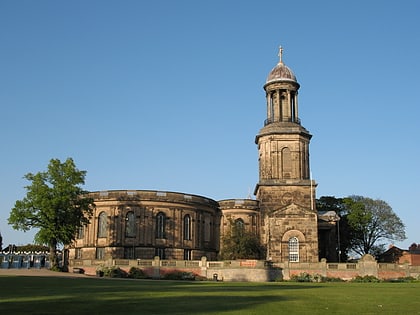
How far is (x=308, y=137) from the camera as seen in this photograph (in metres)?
64.8

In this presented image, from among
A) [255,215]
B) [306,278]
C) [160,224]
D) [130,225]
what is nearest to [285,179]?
[255,215]

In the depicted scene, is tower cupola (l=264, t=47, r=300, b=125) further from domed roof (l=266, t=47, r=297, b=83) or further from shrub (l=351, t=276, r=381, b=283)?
shrub (l=351, t=276, r=381, b=283)

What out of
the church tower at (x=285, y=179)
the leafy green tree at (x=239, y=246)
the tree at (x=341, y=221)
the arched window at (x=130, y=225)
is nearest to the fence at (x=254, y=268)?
the arched window at (x=130, y=225)

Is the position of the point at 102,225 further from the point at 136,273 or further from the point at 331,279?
the point at 331,279

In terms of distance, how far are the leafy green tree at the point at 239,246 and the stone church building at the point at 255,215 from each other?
2.12 m

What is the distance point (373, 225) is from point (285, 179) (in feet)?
63.4

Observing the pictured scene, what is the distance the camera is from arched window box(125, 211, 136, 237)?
186ft

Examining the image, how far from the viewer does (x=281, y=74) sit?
66375 millimetres

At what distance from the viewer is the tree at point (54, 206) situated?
4859cm

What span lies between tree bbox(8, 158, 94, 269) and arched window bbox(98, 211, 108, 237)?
223 inches

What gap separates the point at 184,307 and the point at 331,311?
5028mm

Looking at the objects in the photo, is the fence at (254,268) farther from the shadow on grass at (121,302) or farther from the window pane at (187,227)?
the shadow on grass at (121,302)

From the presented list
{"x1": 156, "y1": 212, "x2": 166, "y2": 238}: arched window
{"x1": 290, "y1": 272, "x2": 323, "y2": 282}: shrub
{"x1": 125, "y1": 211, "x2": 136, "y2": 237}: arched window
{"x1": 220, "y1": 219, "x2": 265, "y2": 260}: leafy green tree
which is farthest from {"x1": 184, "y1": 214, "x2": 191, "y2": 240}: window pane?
{"x1": 290, "y1": 272, "x2": 323, "y2": 282}: shrub

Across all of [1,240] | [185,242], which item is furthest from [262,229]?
[1,240]
